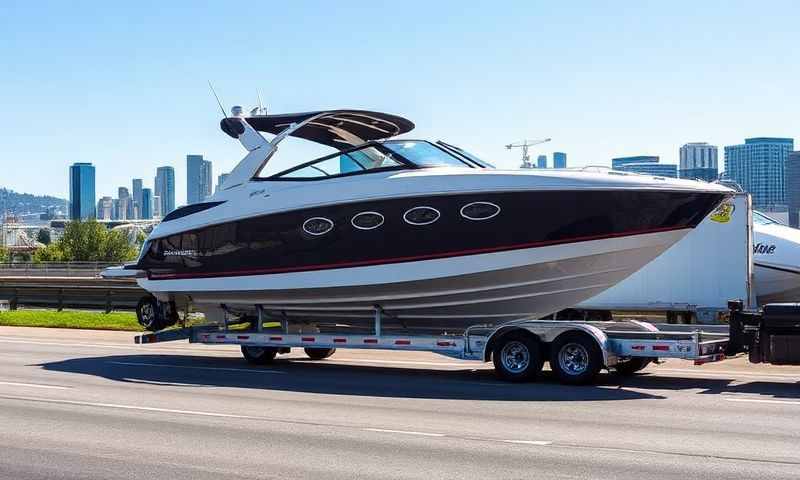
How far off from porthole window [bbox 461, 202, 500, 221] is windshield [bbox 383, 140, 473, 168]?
117cm

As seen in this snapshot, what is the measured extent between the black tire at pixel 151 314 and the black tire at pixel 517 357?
7.49 metres

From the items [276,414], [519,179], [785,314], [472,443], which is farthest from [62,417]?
[785,314]

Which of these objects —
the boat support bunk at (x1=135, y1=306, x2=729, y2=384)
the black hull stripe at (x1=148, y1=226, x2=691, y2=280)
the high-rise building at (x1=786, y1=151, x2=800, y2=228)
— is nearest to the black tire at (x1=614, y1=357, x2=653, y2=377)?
the boat support bunk at (x1=135, y1=306, x2=729, y2=384)

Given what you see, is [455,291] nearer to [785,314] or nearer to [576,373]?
[576,373]

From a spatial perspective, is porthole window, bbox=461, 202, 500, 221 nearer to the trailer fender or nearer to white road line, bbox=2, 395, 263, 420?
the trailer fender

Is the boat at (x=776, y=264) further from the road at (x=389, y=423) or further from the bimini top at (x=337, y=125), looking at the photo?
the bimini top at (x=337, y=125)

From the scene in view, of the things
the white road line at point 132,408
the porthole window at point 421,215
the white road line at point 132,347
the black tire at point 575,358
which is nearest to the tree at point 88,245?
the white road line at point 132,347

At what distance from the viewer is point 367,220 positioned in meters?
16.1

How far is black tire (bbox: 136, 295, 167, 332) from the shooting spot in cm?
1973

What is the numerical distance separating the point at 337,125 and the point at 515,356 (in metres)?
5.89

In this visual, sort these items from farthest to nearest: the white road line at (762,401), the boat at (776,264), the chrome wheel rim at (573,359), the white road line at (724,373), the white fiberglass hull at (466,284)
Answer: the boat at (776,264), the white road line at (724,373), the white fiberglass hull at (466,284), the chrome wheel rim at (573,359), the white road line at (762,401)

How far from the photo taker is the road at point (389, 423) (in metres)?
9.10

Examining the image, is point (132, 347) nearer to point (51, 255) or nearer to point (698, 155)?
point (51, 255)

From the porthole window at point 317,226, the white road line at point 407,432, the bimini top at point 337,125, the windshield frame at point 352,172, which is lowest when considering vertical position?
the white road line at point 407,432
